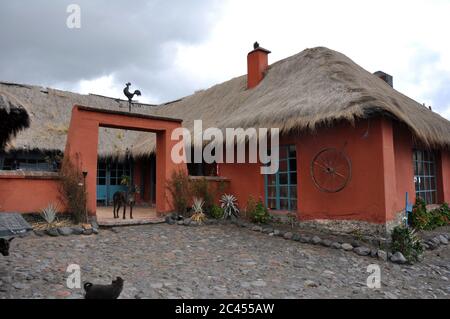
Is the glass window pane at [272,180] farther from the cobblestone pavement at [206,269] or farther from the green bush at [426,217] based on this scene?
the green bush at [426,217]

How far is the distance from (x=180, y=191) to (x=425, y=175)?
6.22 m

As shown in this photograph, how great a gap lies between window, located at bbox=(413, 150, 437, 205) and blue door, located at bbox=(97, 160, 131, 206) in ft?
32.5

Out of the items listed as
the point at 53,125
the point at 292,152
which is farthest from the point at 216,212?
the point at 53,125

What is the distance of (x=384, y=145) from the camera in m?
6.11

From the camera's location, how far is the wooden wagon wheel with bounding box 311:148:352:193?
6539 millimetres

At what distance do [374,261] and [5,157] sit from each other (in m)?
11.8

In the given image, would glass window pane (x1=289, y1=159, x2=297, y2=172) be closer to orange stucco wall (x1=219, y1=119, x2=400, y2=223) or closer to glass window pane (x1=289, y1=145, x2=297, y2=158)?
glass window pane (x1=289, y1=145, x2=297, y2=158)

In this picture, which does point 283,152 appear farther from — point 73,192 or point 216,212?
point 73,192

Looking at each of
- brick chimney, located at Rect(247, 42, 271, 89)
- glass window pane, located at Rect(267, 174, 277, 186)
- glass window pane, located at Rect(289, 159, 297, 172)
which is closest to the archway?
glass window pane, located at Rect(267, 174, 277, 186)

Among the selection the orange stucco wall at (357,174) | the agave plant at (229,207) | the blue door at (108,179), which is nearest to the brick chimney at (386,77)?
the orange stucco wall at (357,174)

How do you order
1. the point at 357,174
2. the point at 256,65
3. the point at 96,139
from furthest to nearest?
the point at 256,65
the point at 96,139
the point at 357,174

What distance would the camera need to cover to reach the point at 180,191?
7.91 metres
